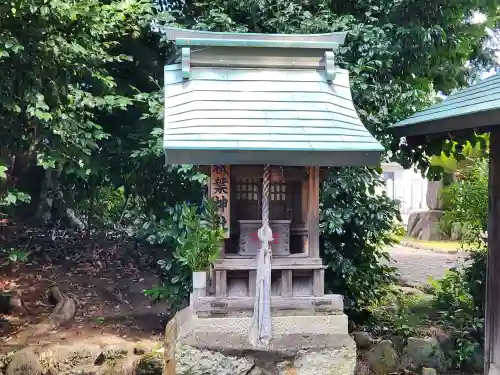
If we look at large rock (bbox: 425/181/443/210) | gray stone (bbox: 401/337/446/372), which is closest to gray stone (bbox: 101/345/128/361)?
gray stone (bbox: 401/337/446/372)

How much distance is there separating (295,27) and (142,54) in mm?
2546

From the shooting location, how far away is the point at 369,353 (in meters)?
5.85

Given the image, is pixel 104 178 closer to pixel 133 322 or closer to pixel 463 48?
pixel 133 322

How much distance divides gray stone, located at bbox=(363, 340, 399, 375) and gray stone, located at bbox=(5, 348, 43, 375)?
13.1 feet

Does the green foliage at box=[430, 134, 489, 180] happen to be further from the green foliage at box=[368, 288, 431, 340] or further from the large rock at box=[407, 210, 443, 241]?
the large rock at box=[407, 210, 443, 241]

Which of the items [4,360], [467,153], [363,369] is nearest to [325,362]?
[363,369]

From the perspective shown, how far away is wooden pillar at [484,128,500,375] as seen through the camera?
16.8ft

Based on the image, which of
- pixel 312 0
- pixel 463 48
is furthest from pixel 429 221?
pixel 312 0

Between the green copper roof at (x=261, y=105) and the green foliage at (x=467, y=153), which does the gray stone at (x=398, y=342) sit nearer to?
the green foliage at (x=467, y=153)

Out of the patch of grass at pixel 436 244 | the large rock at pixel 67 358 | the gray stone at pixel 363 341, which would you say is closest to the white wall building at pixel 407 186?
the patch of grass at pixel 436 244

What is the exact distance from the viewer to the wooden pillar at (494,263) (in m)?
5.11

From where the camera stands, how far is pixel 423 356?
586 cm

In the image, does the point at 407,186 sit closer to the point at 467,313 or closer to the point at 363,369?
the point at 467,313

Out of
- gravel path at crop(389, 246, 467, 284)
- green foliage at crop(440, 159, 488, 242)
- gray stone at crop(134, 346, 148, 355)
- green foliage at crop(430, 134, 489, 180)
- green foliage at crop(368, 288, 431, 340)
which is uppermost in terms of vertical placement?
green foliage at crop(430, 134, 489, 180)
